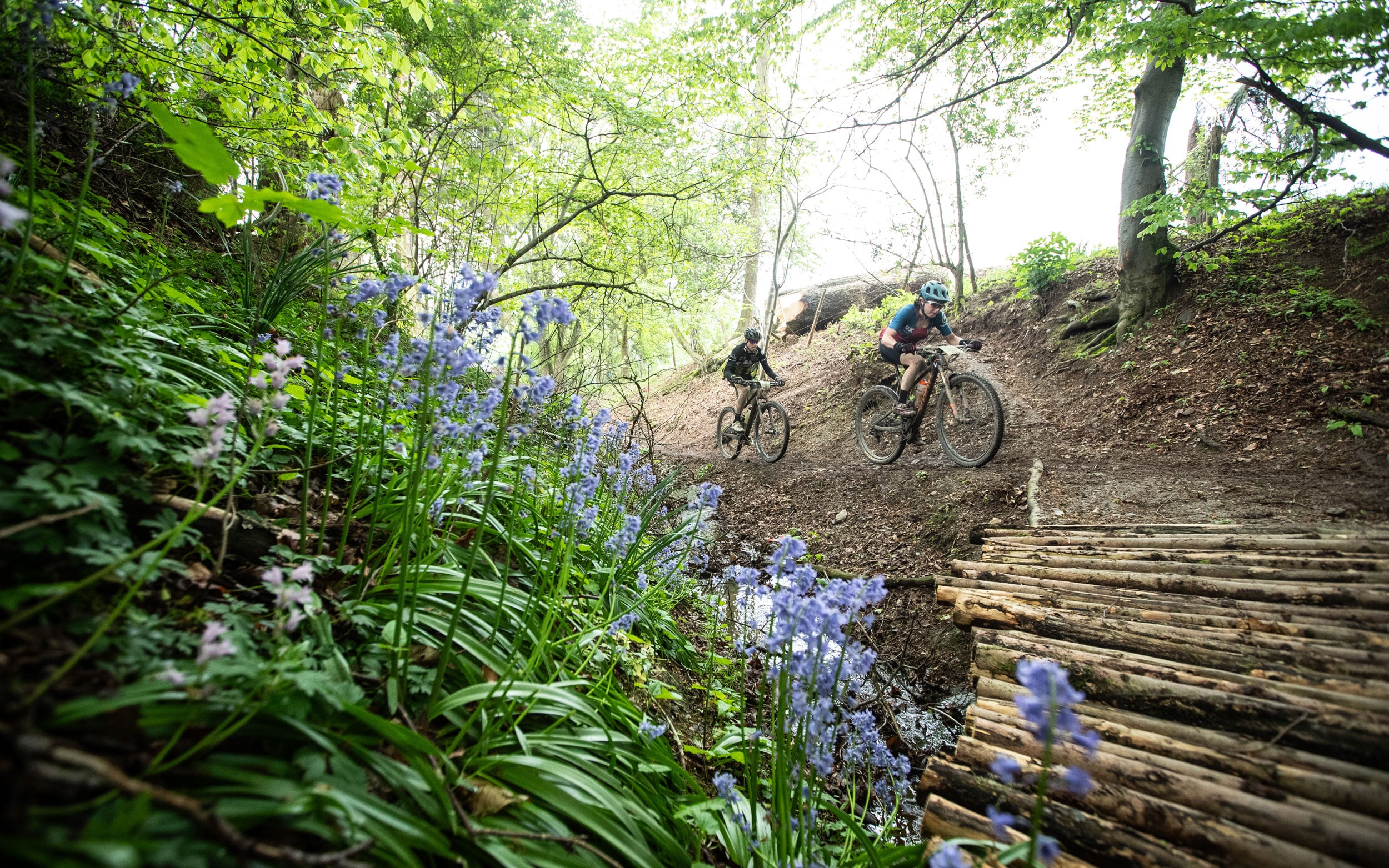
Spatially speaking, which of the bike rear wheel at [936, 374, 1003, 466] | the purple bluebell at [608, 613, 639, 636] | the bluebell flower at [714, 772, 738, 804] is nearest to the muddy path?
the bike rear wheel at [936, 374, 1003, 466]

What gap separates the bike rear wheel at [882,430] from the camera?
7.38 meters

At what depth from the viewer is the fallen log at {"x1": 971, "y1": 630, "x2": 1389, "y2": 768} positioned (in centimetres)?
154

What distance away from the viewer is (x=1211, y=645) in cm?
214

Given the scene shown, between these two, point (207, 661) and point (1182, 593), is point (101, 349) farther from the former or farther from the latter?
point (1182, 593)

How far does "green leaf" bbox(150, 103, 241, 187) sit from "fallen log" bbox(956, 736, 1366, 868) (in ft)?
9.91

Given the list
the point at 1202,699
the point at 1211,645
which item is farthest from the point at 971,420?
the point at 1202,699

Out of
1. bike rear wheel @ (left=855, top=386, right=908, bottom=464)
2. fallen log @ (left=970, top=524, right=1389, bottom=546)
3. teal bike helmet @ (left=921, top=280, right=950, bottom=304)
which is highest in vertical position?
teal bike helmet @ (left=921, top=280, right=950, bottom=304)

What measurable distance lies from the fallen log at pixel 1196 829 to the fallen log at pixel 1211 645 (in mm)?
805

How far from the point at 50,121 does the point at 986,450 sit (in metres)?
8.60

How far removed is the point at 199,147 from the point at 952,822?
3.06 m

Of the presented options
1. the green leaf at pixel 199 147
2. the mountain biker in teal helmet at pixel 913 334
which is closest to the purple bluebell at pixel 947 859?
the green leaf at pixel 199 147

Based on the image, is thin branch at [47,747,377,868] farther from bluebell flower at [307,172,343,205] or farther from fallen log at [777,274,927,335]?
fallen log at [777,274,927,335]

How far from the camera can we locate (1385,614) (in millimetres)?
2129

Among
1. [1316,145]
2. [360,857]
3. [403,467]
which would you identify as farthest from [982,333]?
[360,857]
